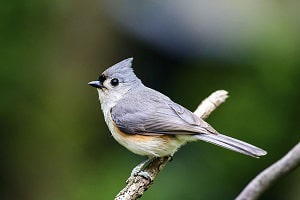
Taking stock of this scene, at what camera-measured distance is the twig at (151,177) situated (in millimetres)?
2998

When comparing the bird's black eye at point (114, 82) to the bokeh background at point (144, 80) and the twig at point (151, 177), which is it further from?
the bokeh background at point (144, 80)

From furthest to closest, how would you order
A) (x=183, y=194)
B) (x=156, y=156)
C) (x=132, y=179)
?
(x=183, y=194) < (x=156, y=156) < (x=132, y=179)

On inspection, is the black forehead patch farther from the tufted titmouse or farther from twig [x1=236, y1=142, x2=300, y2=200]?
twig [x1=236, y1=142, x2=300, y2=200]

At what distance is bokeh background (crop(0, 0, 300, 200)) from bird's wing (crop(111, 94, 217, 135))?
165 centimetres

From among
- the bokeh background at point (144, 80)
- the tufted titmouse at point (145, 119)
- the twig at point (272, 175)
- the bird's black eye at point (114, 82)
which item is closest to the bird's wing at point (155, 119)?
the tufted titmouse at point (145, 119)

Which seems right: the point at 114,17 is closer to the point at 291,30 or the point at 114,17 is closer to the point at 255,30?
the point at 255,30

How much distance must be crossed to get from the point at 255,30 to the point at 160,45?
112 centimetres

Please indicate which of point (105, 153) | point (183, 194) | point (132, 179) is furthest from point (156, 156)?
point (105, 153)

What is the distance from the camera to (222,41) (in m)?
5.81

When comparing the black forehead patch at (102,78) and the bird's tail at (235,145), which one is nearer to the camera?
the bird's tail at (235,145)

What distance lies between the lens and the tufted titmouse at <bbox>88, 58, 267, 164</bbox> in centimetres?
335

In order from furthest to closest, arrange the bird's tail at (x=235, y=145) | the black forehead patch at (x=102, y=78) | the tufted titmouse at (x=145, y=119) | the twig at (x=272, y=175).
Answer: the black forehead patch at (x=102, y=78), the tufted titmouse at (x=145, y=119), the bird's tail at (x=235, y=145), the twig at (x=272, y=175)

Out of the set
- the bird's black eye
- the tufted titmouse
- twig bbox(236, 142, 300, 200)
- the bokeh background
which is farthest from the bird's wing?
twig bbox(236, 142, 300, 200)

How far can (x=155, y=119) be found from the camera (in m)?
3.49
